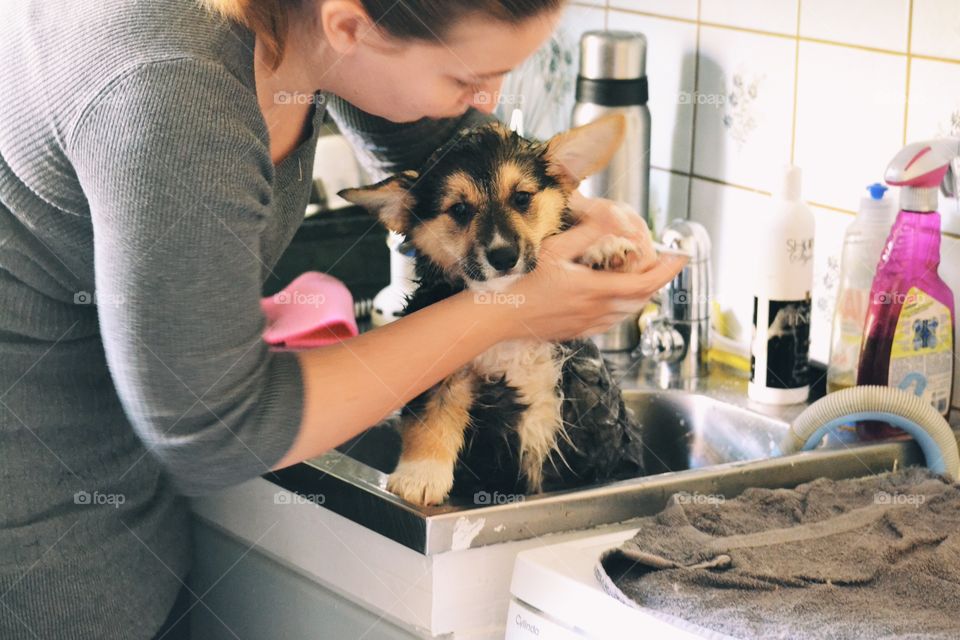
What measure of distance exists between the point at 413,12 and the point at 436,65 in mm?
60

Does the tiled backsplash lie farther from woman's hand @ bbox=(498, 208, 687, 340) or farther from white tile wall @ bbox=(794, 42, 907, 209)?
woman's hand @ bbox=(498, 208, 687, 340)

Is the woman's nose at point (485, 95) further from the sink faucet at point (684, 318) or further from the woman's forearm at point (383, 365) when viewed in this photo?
the sink faucet at point (684, 318)

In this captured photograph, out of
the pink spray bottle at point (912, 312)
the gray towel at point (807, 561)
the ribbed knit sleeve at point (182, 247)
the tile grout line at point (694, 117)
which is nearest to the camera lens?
the ribbed knit sleeve at point (182, 247)

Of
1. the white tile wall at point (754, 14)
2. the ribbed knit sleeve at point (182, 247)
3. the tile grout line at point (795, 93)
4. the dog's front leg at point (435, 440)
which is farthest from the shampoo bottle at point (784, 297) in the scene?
the ribbed knit sleeve at point (182, 247)

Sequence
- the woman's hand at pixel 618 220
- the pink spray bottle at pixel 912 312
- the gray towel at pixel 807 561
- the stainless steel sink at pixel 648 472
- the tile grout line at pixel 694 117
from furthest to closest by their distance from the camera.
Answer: the tile grout line at pixel 694 117
the pink spray bottle at pixel 912 312
the woman's hand at pixel 618 220
the stainless steel sink at pixel 648 472
the gray towel at pixel 807 561

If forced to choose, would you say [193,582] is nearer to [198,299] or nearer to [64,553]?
[64,553]

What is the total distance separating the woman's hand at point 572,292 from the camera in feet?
3.73

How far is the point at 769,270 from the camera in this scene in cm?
147

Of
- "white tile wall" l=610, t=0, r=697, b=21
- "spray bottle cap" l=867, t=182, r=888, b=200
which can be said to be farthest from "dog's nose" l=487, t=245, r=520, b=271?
"white tile wall" l=610, t=0, r=697, b=21

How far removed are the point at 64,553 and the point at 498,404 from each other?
0.43 metres

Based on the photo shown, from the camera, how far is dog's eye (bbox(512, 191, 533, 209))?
1200 mm

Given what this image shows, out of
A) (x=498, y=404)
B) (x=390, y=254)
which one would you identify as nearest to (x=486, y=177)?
(x=498, y=404)

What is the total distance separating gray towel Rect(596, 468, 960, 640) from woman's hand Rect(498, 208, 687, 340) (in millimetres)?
191

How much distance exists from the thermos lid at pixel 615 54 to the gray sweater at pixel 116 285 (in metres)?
0.63
